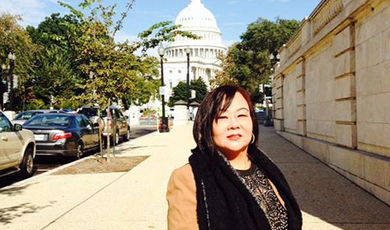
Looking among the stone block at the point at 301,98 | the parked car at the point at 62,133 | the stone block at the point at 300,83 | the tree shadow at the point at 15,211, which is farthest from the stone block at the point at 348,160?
the parked car at the point at 62,133

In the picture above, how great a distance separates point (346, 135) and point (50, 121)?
8906 mm

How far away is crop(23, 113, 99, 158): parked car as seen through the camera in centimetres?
1260

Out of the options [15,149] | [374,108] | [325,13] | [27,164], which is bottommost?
[27,164]

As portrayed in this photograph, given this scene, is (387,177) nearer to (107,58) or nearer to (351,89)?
(351,89)

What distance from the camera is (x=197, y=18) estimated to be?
140m

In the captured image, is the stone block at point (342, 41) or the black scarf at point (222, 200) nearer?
the black scarf at point (222, 200)

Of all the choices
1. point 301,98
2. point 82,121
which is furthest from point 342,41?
point 82,121

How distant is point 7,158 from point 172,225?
8448mm

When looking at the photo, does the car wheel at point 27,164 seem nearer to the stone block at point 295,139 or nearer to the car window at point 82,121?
the car window at point 82,121

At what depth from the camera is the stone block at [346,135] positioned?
8.73 metres

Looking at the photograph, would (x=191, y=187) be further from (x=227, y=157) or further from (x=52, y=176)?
(x=52, y=176)

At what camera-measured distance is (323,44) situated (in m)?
11.7

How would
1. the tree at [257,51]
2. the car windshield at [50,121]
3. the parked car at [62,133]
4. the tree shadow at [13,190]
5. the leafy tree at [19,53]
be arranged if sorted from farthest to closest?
1. the tree at [257,51]
2. the leafy tree at [19,53]
3. the car windshield at [50,121]
4. the parked car at [62,133]
5. the tree shadow at [13,190]

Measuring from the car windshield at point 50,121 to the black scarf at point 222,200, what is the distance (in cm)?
1207
